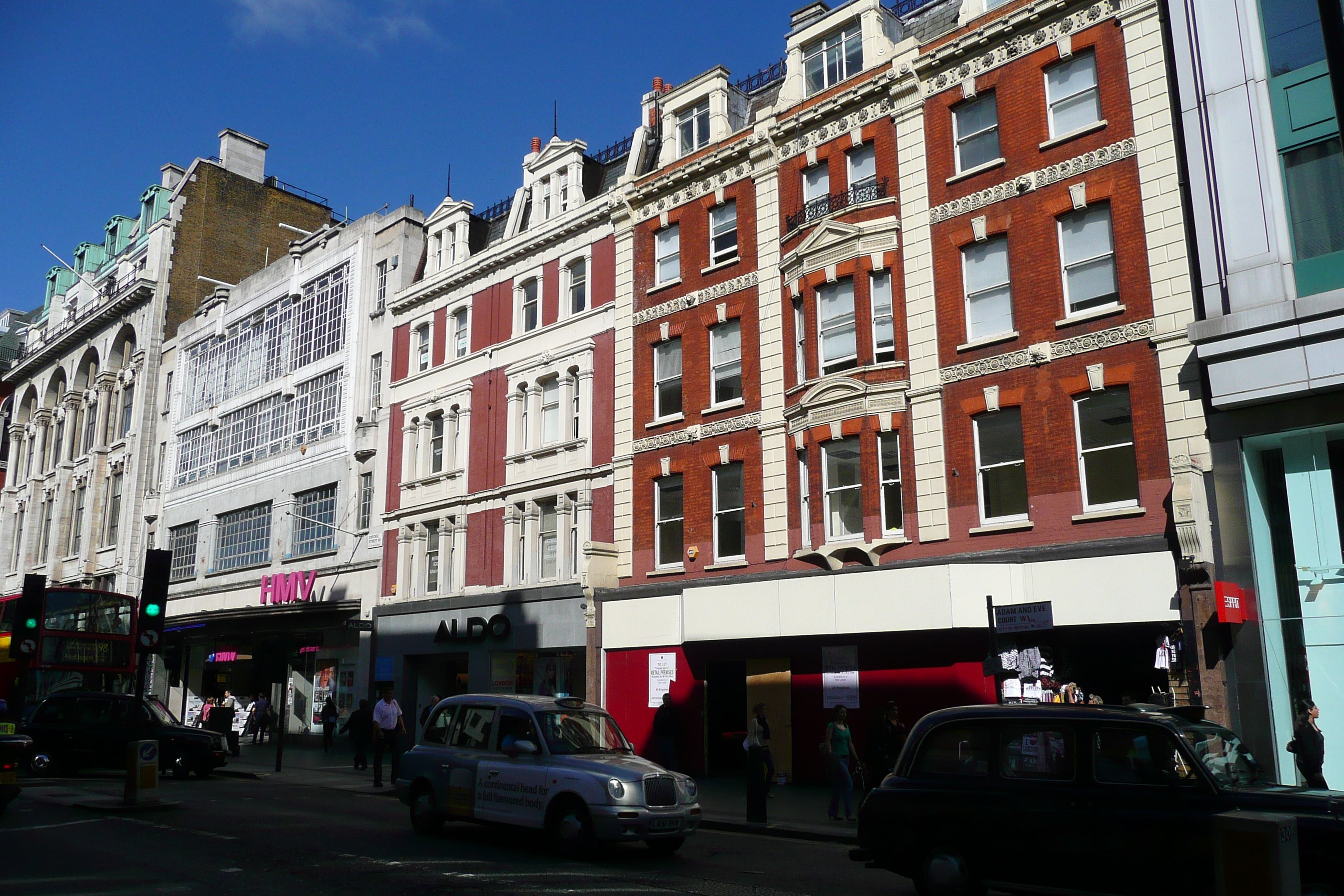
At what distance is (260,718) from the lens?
113 ft

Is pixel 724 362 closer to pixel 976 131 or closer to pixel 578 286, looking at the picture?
pixel 578 286

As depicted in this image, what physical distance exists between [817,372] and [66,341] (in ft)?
159

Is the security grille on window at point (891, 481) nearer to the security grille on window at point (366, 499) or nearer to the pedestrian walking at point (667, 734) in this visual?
the pedestrian walking at point (667, 734)

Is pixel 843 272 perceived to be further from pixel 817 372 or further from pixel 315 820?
pixel 315 820

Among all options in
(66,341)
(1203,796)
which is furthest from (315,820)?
(66,341)

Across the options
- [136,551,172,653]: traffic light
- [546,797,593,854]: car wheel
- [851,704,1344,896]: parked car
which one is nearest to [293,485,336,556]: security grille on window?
[136,551,172,653]: traffic light

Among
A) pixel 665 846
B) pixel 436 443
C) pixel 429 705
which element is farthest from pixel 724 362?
pixel 665 846

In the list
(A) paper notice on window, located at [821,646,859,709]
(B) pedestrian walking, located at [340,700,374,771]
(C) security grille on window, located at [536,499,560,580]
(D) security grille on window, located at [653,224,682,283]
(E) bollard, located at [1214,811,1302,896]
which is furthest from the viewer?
(C) security grille on window, located at [536,499,560,580]

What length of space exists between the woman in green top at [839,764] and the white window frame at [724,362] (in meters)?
9.65

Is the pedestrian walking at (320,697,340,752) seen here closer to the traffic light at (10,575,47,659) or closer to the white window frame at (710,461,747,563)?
the traffic light at (10,575,47,659)

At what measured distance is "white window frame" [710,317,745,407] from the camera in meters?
25.0

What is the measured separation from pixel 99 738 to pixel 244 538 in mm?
18847

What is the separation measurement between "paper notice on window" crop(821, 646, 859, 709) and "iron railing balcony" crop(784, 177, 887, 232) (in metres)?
9.47

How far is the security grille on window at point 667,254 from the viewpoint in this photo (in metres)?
27.1
